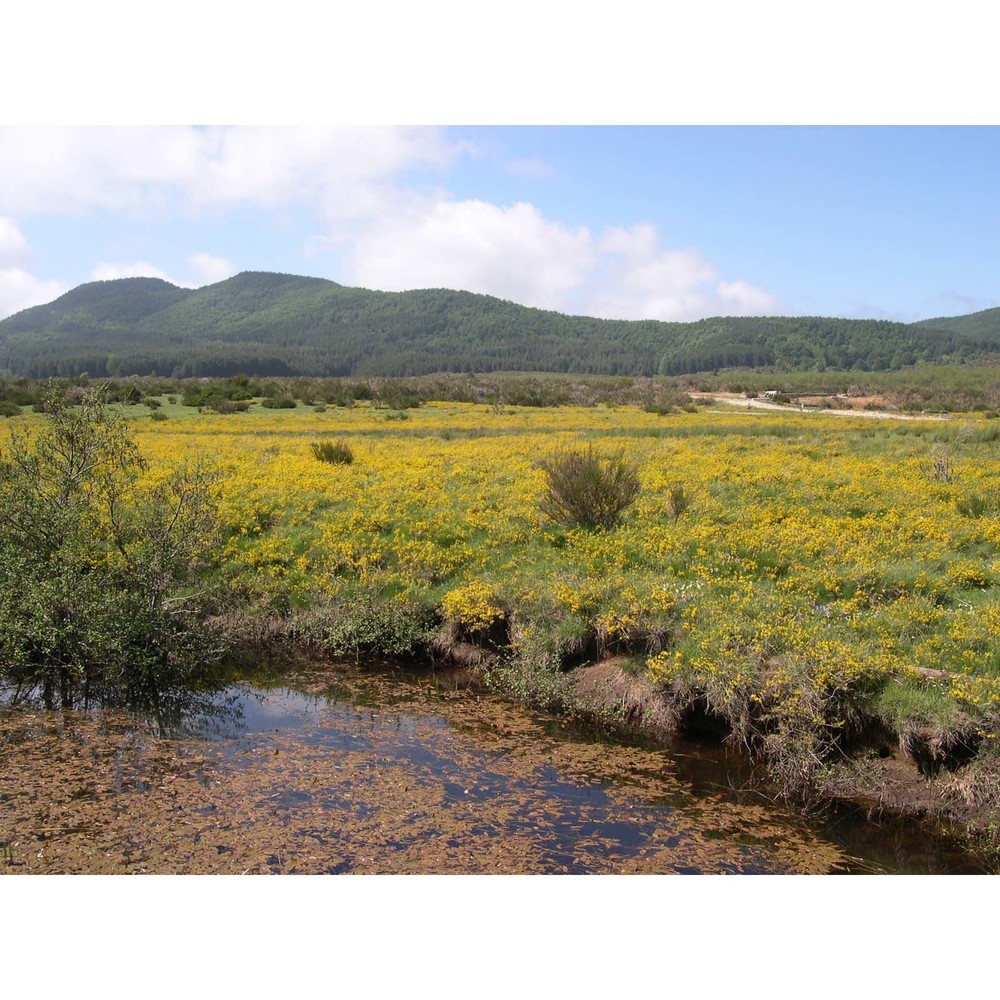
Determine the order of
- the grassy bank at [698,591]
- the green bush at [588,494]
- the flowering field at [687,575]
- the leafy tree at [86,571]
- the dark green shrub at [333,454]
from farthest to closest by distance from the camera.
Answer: the dark green shrub at [333,454]
the green bush at [588,494]
the leafy tree at [86,571]
the flowering field at [687,575]
the grassy bank at [698,591]

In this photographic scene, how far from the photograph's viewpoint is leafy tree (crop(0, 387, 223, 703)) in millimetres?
10625

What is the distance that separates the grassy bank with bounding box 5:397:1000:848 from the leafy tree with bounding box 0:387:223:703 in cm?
146

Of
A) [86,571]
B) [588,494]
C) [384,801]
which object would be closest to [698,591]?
[588,494]

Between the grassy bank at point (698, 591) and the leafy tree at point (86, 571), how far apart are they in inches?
57.4

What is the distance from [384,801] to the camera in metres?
7.86

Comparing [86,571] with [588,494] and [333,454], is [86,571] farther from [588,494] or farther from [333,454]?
[333,454]

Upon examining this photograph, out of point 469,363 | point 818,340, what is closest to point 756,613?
point 469,363

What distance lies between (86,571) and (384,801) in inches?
286

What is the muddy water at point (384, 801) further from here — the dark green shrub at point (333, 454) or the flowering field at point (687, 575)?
the dark green shrub at point (333, 454)

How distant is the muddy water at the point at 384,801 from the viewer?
6.87m

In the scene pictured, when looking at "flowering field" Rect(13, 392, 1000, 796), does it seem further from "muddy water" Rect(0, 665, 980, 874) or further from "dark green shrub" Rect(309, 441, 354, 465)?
"muddy water" Rect(0, 665, 980, 874)

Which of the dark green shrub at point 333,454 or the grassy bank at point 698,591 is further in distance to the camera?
the dark green shrub at point 333,454

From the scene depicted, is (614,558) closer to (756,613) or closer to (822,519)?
(756,613)

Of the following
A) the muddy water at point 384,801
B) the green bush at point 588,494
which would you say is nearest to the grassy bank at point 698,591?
the green bush at point 588,494
